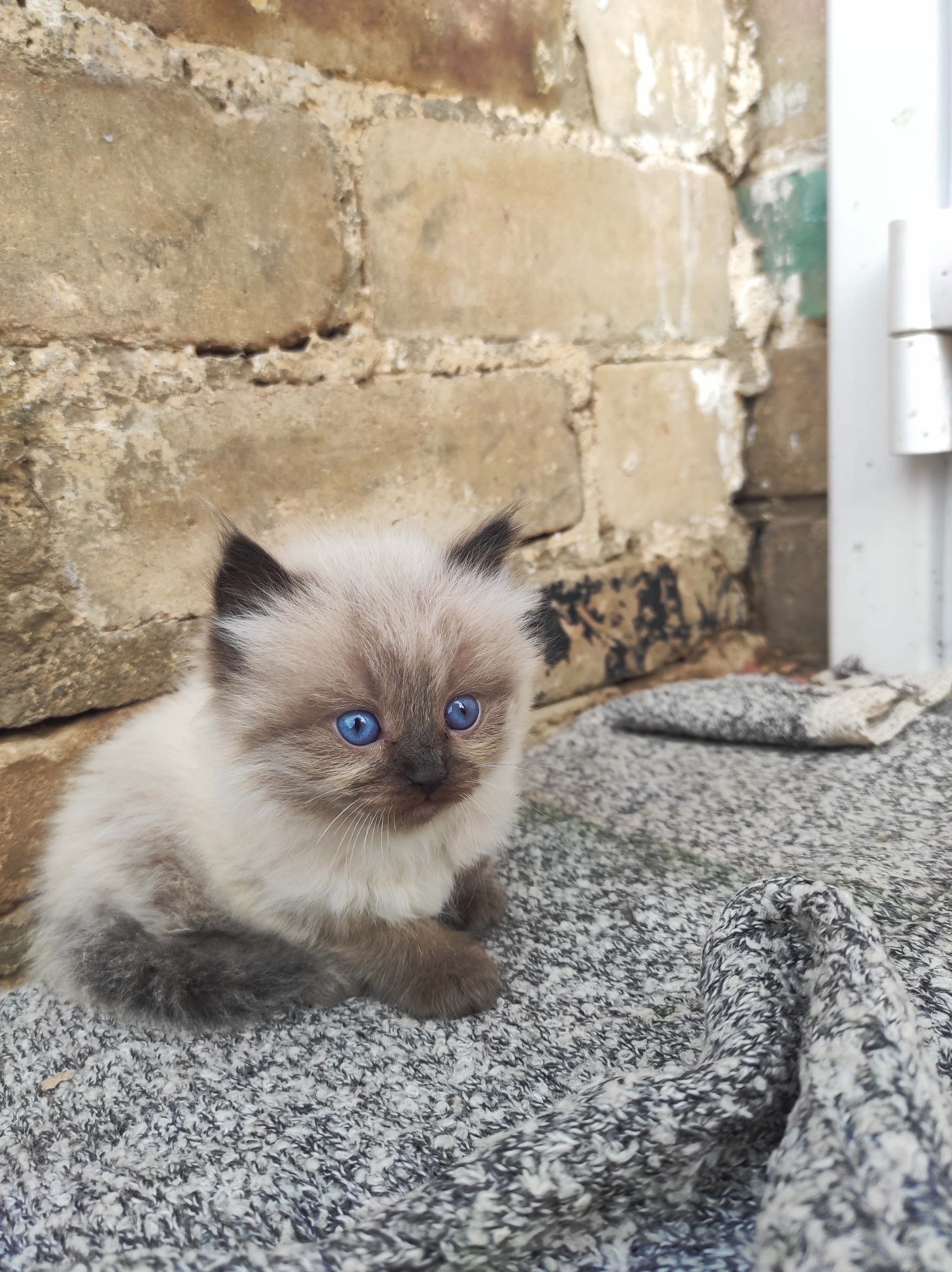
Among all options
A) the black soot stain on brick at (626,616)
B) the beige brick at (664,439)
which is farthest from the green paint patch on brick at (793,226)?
the black soot stain on brick at (626,616)

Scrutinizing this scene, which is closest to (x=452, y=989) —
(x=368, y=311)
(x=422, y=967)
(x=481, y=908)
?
(x=422, y=967)

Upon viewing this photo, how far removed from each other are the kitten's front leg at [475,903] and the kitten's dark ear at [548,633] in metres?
0.37

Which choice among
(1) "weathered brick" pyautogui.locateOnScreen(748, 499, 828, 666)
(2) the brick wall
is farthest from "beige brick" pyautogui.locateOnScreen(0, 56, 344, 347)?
(1) "weathered brick" pyautogui.locateOnScreen(748, 499, 828, 666)

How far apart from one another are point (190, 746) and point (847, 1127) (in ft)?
3.21

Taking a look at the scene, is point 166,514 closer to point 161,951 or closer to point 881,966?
point 161,951

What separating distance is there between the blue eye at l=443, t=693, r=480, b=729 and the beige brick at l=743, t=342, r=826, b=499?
1514mm

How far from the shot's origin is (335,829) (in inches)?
46.9

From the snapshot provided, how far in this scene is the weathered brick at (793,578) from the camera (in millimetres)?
2342

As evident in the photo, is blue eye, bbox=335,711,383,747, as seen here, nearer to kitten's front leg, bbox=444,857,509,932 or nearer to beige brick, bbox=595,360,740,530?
kitten's front leg, bbox=444,857,509,932

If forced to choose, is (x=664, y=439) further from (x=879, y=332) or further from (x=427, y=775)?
(x=427, y=775)

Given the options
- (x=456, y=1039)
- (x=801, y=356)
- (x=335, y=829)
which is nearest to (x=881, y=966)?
(x=456, y=1039)

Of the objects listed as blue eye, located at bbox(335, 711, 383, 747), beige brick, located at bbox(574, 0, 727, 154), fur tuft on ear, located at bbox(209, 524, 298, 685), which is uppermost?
beige brick, located at bbox(574, 0, 727, 154)

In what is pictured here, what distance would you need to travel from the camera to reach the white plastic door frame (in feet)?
6.06

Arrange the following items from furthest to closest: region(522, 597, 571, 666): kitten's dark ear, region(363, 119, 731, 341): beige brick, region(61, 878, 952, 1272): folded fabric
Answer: region(363, 119, 731, 341): beige brick
region(522, 597, 571, 666): kitten's dark ear
region(61, 878, 952, 1272): folded fabric
